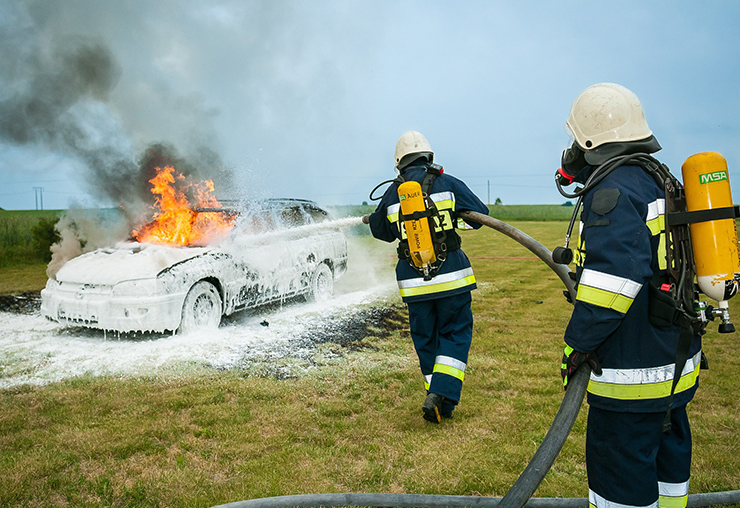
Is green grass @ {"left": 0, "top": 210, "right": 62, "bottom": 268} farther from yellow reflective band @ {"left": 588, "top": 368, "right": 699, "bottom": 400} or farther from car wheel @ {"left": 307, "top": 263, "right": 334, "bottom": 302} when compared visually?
yellow reflective band @ {"left": 588, "top": 368, "right": 699, "bottom": 400}

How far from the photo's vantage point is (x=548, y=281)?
36.7 feet

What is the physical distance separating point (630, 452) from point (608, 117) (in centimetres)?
141

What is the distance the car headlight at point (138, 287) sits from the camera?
226 inches

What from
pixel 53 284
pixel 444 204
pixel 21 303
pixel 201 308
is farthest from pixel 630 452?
pixel 21 303

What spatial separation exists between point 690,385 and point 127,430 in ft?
11.8

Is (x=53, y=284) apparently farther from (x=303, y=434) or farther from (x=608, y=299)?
(x=608, y=299)

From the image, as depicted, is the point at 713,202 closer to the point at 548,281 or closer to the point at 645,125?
the point at 645,125

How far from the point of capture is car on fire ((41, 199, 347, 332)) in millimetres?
5773

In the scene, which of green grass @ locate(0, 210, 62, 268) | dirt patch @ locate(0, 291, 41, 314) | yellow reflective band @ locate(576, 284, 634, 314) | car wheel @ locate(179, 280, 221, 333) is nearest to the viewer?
yellow reflective band @ locate(576, 284, 634, 314)

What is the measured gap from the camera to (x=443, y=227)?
4.09 meters

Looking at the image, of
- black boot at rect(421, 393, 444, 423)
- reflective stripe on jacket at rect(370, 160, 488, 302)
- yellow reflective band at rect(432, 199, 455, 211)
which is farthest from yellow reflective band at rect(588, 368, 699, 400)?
yellow reflective band at rect(432, 199, 455, 211)

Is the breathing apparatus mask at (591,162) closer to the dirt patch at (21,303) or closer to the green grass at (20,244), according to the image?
the dirt patch at (21,303)

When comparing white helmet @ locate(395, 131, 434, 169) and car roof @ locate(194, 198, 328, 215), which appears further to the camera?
car roof @ locate(194, 198, 328, 215)

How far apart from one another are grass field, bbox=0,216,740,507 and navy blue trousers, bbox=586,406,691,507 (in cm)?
83
